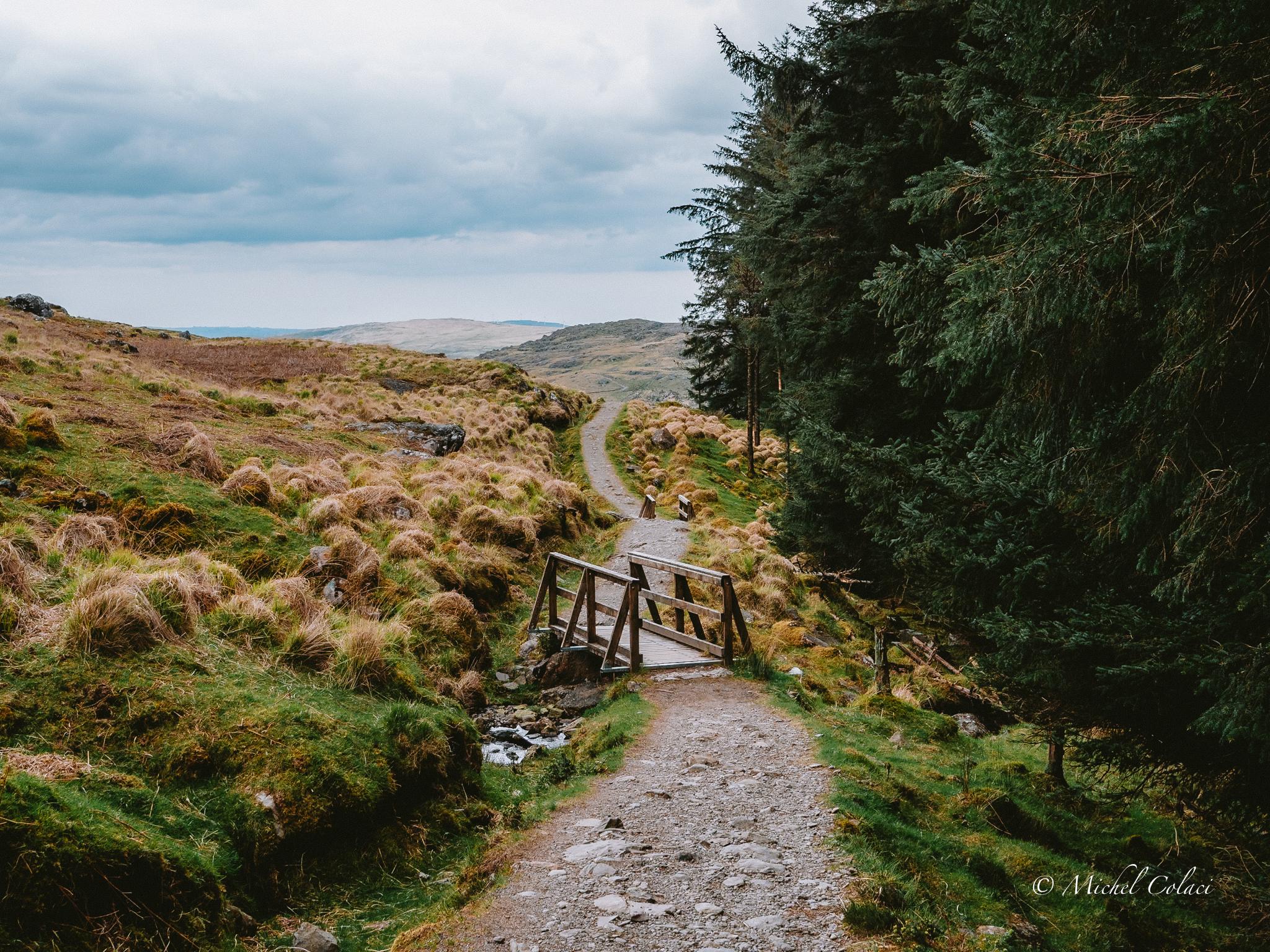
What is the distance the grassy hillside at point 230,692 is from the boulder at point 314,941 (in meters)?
0.15

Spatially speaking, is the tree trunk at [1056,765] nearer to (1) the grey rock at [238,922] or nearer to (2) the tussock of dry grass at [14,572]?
(1) the grey rock at [238,922]

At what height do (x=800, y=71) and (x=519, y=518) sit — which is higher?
(x=800, y=71)

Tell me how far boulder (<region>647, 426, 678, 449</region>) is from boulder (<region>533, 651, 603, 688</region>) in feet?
94.4

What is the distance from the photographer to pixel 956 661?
589 inches

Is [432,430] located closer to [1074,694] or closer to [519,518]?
[519,518]

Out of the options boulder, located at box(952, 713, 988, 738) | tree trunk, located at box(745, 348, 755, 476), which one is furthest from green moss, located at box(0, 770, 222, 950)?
tree trunk, located at box(745, 348, 755, 476)

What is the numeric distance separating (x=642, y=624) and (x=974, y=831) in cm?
699

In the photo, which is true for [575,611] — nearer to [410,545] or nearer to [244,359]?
[410,545]

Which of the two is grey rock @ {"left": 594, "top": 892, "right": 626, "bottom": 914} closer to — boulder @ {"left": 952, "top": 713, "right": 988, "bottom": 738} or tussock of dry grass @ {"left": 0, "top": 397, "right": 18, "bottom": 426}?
boulder @ {"left": 952, "top": 713, "right": 988, "bottom": 738}

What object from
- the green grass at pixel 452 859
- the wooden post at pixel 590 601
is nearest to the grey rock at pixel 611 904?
the green grass at pixel 452 859

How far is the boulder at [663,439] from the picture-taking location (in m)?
40.6

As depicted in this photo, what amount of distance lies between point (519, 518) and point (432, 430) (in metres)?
11.1

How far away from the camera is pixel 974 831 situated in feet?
24.0

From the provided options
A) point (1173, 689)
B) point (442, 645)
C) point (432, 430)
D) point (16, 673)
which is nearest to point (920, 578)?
point (1173, 689)
